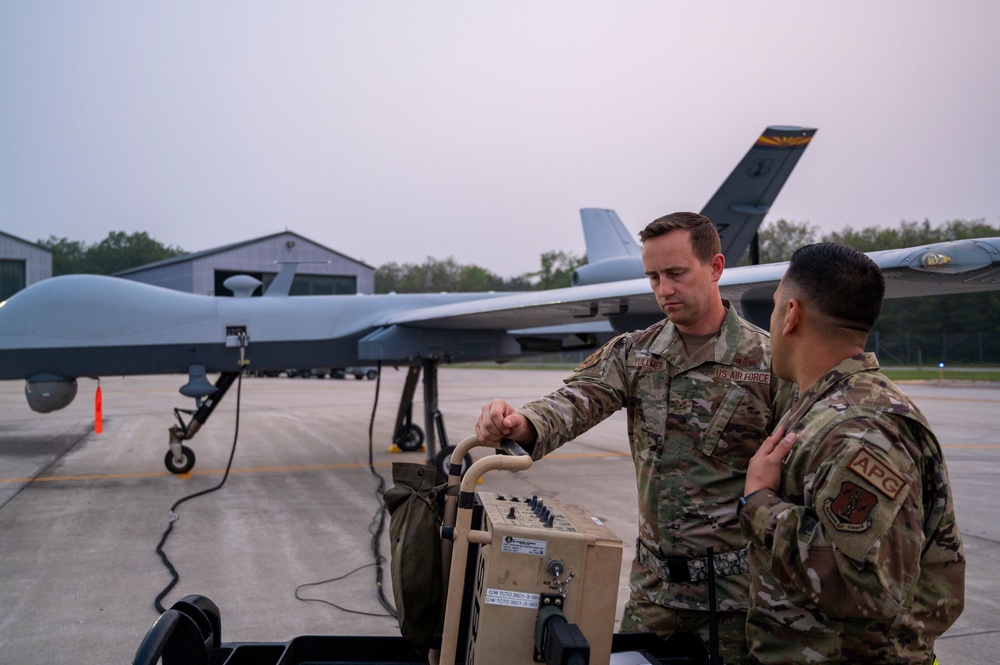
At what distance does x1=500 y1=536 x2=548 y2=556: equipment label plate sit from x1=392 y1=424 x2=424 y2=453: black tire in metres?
10.2

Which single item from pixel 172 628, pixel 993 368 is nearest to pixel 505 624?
pixel 172 628

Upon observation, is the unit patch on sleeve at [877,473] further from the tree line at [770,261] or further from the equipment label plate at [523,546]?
the tree line at [770,261]

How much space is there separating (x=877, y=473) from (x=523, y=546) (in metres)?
0.74

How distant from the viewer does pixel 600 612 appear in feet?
5.43

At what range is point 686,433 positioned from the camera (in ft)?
7.97

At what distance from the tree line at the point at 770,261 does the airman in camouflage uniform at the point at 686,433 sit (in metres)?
15.7

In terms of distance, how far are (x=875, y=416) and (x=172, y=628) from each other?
1697mm

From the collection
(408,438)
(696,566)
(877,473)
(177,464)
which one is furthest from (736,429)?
(408,438)

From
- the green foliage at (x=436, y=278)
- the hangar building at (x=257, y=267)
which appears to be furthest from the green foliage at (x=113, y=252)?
the hangar building at (x=257, y=267)

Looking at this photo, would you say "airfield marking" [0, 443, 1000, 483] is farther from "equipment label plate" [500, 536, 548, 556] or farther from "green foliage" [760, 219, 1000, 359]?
"green foliage" [760, 219, 1000, 359]

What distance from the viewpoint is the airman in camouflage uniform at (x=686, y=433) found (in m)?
2.31

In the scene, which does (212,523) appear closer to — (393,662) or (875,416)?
(393,662)

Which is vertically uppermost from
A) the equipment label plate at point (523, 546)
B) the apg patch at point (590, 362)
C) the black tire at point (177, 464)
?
the apg patch at point (590, 362)

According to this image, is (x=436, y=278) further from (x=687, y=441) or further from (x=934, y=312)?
(x=687, y=441)
